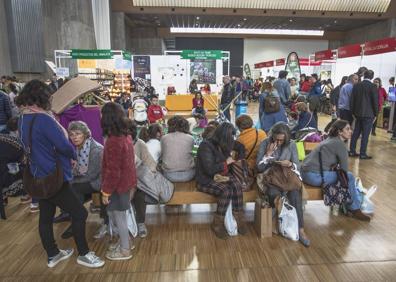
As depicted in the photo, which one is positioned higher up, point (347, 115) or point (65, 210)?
point (347, 115)

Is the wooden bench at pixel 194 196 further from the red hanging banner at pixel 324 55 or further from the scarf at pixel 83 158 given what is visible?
the red hanging banner at pixel 324 55

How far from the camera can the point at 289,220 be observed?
9.98 feet

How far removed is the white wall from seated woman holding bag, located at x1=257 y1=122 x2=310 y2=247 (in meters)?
23.2

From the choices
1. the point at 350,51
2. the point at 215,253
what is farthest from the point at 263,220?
the point at 350,51

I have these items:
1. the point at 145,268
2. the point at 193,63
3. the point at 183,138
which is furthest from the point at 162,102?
the point at 145,268

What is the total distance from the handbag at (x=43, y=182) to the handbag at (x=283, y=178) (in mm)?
1808

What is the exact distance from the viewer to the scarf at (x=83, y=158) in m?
3.03

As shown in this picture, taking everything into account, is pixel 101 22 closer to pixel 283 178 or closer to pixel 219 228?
pixel 219 228

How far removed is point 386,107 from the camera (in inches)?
359

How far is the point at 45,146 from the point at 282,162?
1.97m

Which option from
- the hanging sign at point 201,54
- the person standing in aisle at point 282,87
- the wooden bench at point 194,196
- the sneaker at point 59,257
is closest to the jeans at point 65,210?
the sneaker at point 59,257

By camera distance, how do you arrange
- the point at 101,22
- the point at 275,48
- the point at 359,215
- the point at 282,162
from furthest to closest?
the point at 275,48, the point at 101,22, the point at 359,215, the point at 282,162

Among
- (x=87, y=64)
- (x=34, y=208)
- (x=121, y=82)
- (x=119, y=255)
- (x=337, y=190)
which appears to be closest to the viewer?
(x=119, y=255)

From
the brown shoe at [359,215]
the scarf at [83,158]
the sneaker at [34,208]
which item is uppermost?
the scarf at [83,158]
